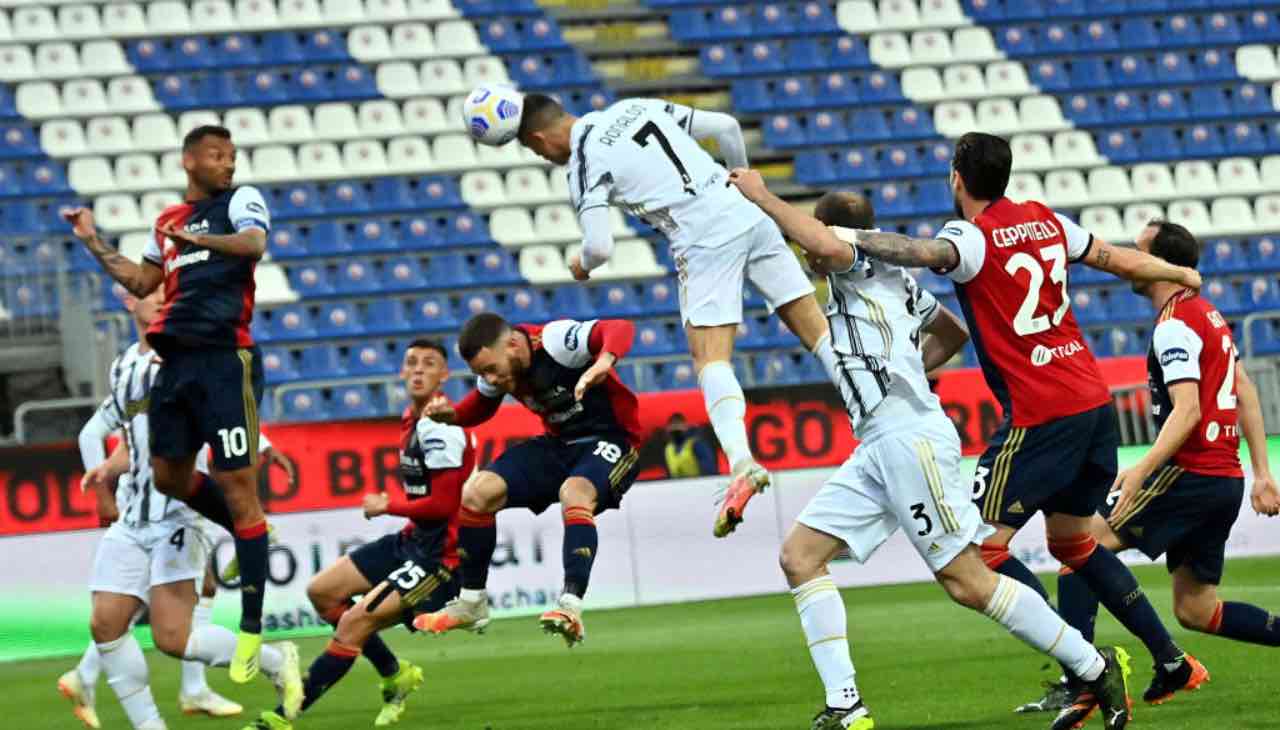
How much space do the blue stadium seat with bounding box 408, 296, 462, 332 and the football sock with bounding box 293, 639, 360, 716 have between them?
1545 centimetres

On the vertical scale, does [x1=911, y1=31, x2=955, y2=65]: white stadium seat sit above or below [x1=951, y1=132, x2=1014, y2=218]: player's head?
above

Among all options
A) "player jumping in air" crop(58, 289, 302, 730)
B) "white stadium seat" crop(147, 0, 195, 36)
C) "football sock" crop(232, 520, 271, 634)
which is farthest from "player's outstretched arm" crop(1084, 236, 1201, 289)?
"white stadium seat" crop(147, 0, 195, 36)

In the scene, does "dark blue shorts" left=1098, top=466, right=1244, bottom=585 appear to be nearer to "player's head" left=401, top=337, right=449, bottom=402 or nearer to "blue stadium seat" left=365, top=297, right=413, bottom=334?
"player's head" left=401, top=337, right=449, bottom=402

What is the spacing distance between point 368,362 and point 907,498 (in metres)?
17.6

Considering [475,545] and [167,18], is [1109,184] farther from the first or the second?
[475,545]

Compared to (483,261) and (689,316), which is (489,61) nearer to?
(483,261)

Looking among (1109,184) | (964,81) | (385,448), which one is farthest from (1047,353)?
(964,81)

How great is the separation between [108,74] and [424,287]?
5543 mm

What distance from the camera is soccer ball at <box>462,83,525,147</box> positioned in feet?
27.0

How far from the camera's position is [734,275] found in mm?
7988

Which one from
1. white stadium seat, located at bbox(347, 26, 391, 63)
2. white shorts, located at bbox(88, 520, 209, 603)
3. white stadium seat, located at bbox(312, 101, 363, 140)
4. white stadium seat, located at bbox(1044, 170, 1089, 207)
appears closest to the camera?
white shorts, located at bbox(88, 520, 209, 603)

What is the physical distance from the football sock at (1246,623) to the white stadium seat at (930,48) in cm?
2168

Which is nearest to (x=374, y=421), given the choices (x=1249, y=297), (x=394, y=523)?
(x=394, y=523)

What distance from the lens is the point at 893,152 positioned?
27.8 meters
